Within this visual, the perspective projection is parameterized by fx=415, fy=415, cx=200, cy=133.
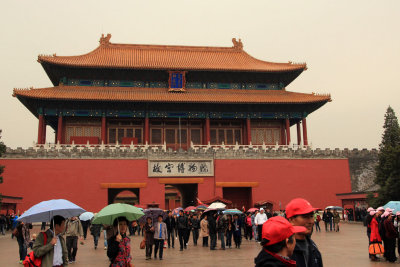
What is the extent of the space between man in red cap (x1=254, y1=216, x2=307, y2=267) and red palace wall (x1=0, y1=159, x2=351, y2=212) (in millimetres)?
22721

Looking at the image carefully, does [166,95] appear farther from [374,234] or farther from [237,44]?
[374,234]

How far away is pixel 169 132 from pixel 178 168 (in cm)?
538

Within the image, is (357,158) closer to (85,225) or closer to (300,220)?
(85,225)

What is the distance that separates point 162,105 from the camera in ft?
96.1

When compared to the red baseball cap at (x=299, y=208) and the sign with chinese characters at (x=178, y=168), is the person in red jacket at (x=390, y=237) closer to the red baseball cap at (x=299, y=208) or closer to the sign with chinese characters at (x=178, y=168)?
the red baseball cap at (x=299, y=208)

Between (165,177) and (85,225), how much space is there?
8.74 meters

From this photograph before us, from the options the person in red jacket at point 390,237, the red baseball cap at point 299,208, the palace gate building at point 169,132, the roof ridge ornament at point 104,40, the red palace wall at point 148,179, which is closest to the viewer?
the red baseball cap at point 299,208

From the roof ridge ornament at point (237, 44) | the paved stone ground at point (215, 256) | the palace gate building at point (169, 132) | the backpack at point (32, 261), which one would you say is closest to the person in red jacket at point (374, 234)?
the paved stone ground at point (215, 256)

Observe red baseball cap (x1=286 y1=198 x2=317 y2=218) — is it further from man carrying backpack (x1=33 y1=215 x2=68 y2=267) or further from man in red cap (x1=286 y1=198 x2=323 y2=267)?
man carrying backpack (x1=33 y1=215 x2=68 y2=267)

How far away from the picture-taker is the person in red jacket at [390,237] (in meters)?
9.70

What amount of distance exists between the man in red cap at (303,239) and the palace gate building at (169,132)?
21197 mm

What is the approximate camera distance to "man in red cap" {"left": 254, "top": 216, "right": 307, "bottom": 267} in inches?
113

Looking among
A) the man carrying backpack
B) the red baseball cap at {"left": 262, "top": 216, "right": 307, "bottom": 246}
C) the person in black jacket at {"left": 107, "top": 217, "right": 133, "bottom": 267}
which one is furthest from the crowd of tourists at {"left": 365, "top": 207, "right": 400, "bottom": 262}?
the red baseball cap at {"left": 262, "top": 216, "right": 307, "bottom": 246}

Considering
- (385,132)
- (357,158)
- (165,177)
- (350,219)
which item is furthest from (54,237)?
(385,132)
